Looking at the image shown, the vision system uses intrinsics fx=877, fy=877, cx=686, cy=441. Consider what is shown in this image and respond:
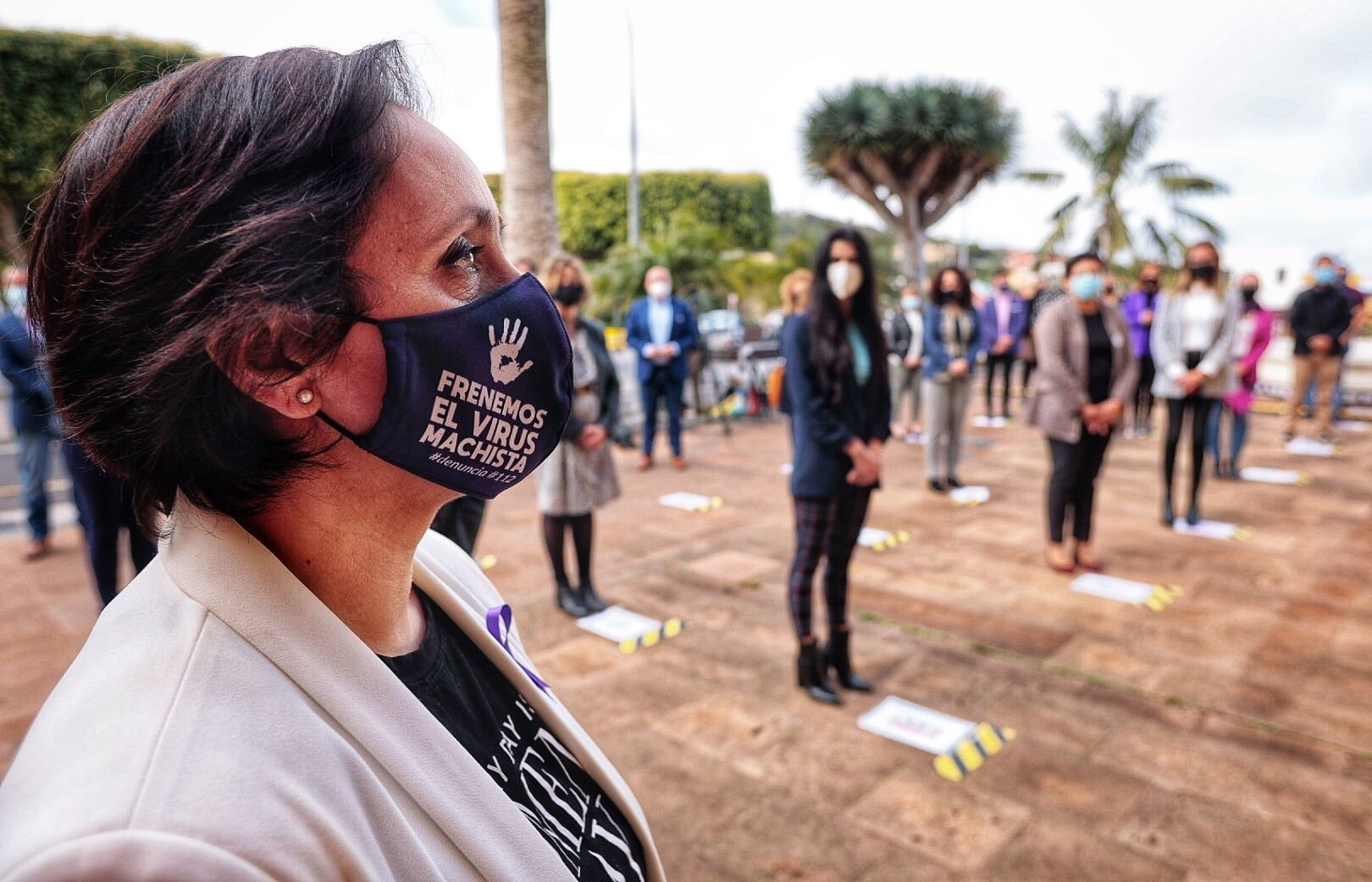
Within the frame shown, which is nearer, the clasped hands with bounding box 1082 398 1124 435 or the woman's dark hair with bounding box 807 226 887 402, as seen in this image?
the woman's dark hair with bounding box 807 226 887 402

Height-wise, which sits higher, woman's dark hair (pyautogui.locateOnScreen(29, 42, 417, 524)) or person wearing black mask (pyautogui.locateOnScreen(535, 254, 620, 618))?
woman's dark hair (pyautogui.locateOnScreen(29, 42, 417, 524))

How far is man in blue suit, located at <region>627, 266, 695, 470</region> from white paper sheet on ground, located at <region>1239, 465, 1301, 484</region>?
5.40m

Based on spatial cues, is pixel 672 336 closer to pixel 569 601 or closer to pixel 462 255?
pixel 569 601

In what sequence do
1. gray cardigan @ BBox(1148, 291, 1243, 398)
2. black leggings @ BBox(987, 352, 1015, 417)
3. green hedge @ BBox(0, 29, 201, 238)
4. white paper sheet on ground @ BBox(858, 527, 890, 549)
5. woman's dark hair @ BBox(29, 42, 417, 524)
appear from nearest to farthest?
woman's dark hair @ BBox(29, 42, 417, 524)
gray cardigan @ BBox(1148, 291, 1243, 398)
white paper sheet on ground @ BBox(858, 527, 890, 549)
black leggings @ BBox(987, 352, 1015, 417)
green hedge @ BBox(0, 29, 201, 238)

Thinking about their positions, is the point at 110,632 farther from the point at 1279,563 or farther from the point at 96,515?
the point at 1279,563

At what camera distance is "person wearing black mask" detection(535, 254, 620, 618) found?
15.8 ft

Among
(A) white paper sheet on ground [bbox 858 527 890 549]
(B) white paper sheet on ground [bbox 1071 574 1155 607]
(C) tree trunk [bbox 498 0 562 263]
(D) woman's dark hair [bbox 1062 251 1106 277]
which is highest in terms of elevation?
(C) tree trunk [bbox 498 0 562 263]

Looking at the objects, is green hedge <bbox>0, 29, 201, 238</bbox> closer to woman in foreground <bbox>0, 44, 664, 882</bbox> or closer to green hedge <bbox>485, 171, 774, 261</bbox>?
green hedge <bbox>485, 171, 774, 261</bbox>

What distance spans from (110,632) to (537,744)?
22.5 inches

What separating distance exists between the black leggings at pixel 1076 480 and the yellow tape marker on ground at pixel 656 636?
258 centimetres

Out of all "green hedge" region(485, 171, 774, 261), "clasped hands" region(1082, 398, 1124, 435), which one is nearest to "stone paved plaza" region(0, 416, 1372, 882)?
"clasped hands" region(1082, 398, 1124, 435)

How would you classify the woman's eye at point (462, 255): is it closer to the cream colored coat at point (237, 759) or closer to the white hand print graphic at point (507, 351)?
the white hand print graphic at point (507, 351)

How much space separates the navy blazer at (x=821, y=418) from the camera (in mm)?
3662

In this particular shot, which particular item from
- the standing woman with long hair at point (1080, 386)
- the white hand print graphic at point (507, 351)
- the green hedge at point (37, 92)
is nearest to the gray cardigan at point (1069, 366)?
the standing woman with long hair at point (1080, 386)
